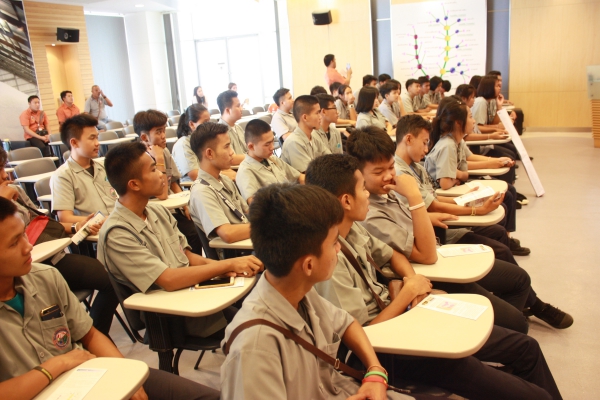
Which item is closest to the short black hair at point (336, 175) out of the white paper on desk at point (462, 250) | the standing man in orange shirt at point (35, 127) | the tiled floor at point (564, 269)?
the white paper on desk at point (462, 250)

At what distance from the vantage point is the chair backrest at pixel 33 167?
471 cm

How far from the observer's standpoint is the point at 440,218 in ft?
8.82

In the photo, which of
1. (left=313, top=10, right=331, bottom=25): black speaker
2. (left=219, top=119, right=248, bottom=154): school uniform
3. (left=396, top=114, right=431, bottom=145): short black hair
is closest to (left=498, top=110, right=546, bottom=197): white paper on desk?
(left=396, top=114, right=431, bottom=145): short black hair

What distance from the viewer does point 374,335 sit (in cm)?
156

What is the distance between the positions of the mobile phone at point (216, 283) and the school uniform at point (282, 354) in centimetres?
62

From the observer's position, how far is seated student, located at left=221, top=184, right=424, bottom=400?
3.84ft

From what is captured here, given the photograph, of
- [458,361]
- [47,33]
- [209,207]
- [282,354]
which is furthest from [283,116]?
[47,33]

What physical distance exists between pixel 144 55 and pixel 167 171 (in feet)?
34.3

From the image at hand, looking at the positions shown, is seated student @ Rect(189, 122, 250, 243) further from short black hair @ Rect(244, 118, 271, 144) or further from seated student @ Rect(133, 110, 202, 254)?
seated student @ Rect(133, 110, 202, 254)

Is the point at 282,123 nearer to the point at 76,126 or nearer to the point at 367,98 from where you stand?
the point at 367,98

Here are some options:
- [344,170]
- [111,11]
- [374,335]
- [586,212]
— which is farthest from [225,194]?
[111,11]

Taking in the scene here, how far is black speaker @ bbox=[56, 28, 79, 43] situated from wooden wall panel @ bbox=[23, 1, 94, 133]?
332 mm

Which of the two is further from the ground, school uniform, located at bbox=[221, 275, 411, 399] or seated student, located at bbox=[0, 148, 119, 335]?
school uniform, located at bbox=[221, 275, 411, 399]

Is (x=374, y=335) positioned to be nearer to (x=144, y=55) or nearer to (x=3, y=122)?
(x=3, y=122)
